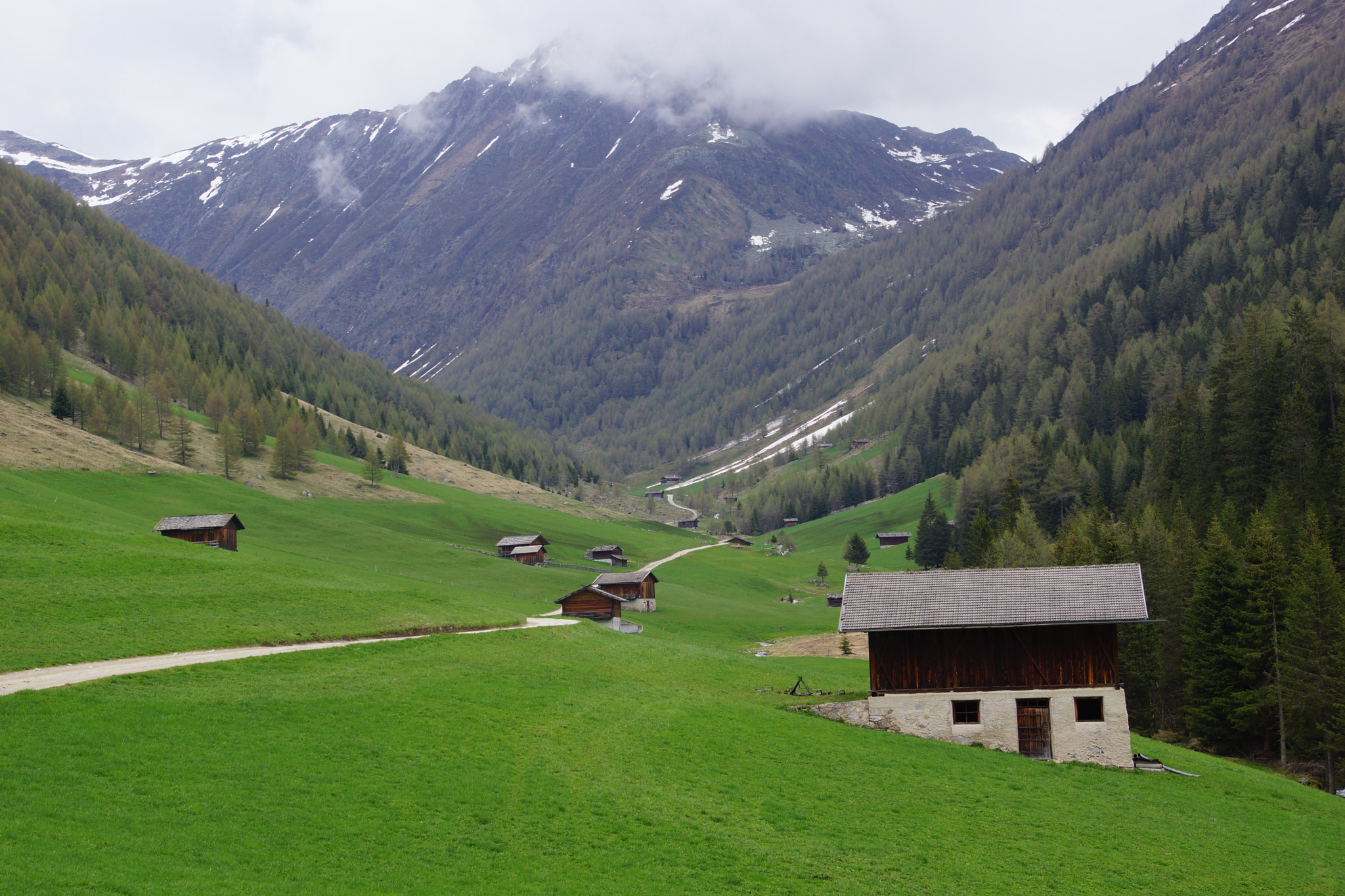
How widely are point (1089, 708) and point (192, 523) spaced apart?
234 feet

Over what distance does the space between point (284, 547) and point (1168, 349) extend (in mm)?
161040

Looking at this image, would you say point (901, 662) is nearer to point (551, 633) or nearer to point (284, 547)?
point (551, 633)

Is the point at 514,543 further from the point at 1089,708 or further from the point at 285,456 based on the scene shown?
the point at 1089,708

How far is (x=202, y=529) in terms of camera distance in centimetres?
7669

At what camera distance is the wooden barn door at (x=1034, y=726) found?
129 feet

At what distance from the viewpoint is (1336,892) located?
26.7m

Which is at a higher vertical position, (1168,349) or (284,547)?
(1168,349)

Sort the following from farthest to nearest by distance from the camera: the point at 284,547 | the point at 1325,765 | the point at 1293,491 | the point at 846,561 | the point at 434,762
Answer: the point at 846,561
the point at 284,547
the point at 1293,491
the point at 1325,765
the point at 434,762

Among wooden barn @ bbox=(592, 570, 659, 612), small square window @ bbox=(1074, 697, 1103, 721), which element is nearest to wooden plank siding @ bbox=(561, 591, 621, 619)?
wooden barn @ bbox=(592, 570, 659, 612)

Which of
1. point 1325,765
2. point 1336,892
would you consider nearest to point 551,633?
point 1336,892

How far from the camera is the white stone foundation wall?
3862cm

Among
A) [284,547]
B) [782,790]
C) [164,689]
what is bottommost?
[782,790]

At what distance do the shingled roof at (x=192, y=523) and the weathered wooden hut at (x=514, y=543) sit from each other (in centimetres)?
4185

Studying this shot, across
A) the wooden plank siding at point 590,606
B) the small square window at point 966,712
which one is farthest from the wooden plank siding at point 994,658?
the wooden plank siding at point 590,606
